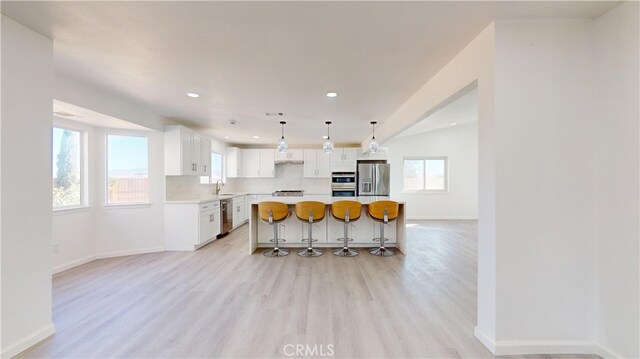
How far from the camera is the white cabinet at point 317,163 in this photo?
784cm

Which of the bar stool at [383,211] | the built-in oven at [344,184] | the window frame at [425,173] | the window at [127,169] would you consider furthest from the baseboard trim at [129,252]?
the window frame at [425,173]

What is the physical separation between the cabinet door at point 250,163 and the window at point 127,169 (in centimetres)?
332

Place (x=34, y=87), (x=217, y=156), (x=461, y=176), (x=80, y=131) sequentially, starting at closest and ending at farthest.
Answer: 1. (x=34, y=87)
2. (x=80, y=131)
3. (x=217, y=156)
4. (x=461, y=176)

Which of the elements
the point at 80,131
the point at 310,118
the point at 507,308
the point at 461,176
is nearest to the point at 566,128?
the point at 507,308

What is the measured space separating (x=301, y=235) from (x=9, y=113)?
12.5ft

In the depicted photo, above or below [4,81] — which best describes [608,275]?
below

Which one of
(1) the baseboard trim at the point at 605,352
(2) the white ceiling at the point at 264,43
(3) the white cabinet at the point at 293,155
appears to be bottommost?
(1) the baseboard trim at the point at 605,352

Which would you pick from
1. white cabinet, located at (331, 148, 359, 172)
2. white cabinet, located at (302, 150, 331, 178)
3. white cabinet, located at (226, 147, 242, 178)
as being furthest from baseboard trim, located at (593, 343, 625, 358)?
white cabinet, located at (226, 147, 242, 178)

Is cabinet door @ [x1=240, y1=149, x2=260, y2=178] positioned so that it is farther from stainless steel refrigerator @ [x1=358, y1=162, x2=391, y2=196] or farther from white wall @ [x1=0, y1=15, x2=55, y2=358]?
white wall @ [x1=0, y1=15, x2=55, y2=358]

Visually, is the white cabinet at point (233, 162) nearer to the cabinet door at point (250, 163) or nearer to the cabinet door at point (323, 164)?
the cabinet door at point (250, 163)

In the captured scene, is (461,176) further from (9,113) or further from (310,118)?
(9,113)

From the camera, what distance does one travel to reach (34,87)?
2.06 m

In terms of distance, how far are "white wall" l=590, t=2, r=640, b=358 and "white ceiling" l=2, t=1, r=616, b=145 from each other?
25 cm

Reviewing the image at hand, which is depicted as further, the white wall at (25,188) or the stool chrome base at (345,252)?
the stool chrome base at (345,252)
